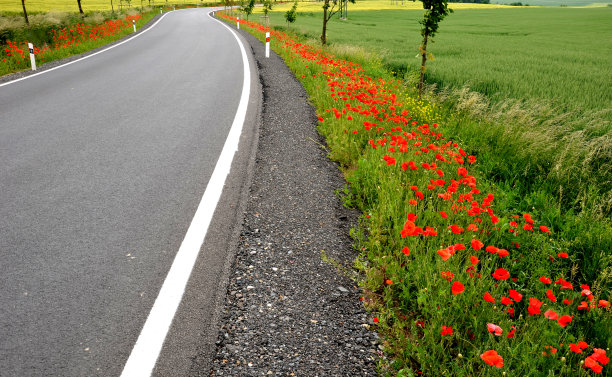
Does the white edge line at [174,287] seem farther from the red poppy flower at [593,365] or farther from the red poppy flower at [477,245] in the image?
the red poppy flower at [593,365]

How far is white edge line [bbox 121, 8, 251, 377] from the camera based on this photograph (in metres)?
2.02

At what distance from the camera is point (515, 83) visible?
10125 millimetres

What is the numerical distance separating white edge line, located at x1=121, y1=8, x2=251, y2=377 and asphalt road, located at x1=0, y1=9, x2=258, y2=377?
56mm

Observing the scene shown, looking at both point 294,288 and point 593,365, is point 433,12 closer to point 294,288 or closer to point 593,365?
point 294,288

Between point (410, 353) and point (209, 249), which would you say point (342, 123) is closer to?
point (209, 249)

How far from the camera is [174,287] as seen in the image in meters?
2.59

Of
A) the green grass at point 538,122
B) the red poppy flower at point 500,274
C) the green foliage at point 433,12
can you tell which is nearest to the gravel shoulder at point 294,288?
the red poppy flower at point 500,274

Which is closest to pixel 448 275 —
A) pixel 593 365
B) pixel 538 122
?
pixel 593 365

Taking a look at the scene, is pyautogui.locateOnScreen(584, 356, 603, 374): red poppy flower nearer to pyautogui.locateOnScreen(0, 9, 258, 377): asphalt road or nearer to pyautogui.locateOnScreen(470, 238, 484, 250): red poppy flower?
pyautogui.locateOnScreen(470, 238, 484, 250): red poppy flower

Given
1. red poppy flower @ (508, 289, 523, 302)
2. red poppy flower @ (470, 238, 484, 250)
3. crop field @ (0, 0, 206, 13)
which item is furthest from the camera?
crop field @ (0, 0, 206, 13)

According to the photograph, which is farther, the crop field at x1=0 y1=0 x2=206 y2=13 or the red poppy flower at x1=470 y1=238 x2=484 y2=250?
the crop field at x1=0 y1=0 x2=206 y2=13

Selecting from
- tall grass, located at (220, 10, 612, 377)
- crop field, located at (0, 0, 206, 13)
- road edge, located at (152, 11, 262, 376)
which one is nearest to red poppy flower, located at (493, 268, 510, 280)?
tall grass, located at (220, 10, 612, 377)

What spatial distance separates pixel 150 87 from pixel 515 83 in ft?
31.4

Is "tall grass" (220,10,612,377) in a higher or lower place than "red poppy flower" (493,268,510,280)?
lower
